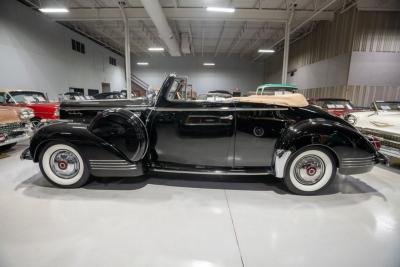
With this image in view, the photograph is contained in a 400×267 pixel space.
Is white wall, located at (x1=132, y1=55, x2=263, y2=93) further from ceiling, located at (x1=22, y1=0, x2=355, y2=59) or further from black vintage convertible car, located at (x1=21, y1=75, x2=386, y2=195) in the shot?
black vintage convertible car, located at (x1=21, y1=75, x2=386, y2=195)

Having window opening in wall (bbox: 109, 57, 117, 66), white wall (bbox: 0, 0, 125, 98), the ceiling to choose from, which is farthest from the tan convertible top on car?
window opening in wall (bbox: 109, 57, 117, 66)

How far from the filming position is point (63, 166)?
108 inches

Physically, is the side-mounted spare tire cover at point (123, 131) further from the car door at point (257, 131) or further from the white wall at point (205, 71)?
the white wall at point (205, 71)

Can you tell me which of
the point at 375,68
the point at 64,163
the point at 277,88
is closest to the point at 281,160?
the point at 64,163

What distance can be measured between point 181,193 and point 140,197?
1.68ft

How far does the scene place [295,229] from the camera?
6.49 feet

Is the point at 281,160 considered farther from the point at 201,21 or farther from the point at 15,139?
the point at 201,21

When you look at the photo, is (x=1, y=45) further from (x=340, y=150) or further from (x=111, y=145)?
(x=340, y=150)

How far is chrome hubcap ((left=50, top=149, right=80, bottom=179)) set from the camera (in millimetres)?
2695

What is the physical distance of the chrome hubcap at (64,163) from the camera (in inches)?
106

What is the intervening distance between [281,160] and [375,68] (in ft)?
34.0

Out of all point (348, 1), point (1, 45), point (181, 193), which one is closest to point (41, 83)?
point (1, 45)

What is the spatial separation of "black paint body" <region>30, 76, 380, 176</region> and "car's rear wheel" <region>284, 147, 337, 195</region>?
0.10 m

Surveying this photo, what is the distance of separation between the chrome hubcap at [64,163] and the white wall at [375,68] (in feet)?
38.2
